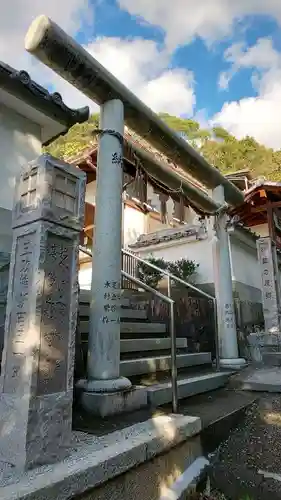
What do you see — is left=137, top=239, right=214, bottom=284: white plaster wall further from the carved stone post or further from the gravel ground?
the gravel ground

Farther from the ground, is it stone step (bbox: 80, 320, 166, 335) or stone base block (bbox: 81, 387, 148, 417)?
stone step (bbox: 80, 320, 166, 335)

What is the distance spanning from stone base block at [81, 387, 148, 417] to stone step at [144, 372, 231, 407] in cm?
29

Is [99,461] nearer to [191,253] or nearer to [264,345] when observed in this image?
[264,345]

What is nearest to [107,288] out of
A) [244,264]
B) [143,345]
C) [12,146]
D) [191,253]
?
[143,345]

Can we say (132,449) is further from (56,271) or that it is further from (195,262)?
(195,262)

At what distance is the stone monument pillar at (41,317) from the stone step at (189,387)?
1.87m

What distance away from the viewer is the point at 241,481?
2.71m

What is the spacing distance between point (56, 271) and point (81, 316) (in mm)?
2904

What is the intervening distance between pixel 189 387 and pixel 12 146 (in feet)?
16.5

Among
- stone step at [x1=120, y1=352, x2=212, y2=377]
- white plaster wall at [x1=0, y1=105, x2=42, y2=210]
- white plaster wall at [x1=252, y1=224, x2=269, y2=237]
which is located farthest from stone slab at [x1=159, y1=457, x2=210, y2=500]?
white plaster wall at [x1=252, y1=224, x2=269, y2=237]

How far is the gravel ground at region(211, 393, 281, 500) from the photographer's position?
103 inches

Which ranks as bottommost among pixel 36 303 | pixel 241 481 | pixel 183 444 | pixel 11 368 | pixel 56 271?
pixel 241 481

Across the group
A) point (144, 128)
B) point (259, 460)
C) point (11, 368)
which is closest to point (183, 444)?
point (259, 460)

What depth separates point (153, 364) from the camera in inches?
201
